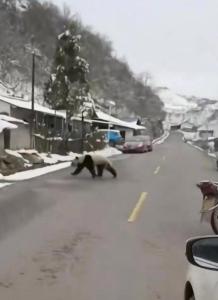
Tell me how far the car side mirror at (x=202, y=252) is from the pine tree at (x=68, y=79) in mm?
45028

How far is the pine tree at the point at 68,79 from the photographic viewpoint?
49.5m

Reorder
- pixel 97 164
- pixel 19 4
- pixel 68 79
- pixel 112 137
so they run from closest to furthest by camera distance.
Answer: pixel 97 164 → pixel 68 79 → pixel 112 137 → pixel 19 4

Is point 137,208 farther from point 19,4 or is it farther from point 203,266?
point 19,4

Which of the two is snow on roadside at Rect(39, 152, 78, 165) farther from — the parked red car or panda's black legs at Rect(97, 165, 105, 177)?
the parked red car

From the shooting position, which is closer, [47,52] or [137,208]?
[137,208]

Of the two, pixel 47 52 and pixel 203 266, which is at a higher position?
pixel 47 52

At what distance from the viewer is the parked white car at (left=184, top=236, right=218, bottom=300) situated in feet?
13.8

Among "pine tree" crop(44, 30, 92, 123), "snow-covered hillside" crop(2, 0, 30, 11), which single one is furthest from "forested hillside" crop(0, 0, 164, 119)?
"pine tree" crop(44, 30, 92, 123)

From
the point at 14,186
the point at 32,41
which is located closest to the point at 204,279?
the point at 14,186

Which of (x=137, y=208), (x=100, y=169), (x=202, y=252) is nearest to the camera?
(x=202, y=252)

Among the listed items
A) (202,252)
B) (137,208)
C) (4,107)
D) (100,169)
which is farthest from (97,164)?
(4,107)

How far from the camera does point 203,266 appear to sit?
4.35 m

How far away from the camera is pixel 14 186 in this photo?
2105 cm

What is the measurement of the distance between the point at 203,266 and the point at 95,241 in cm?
636
